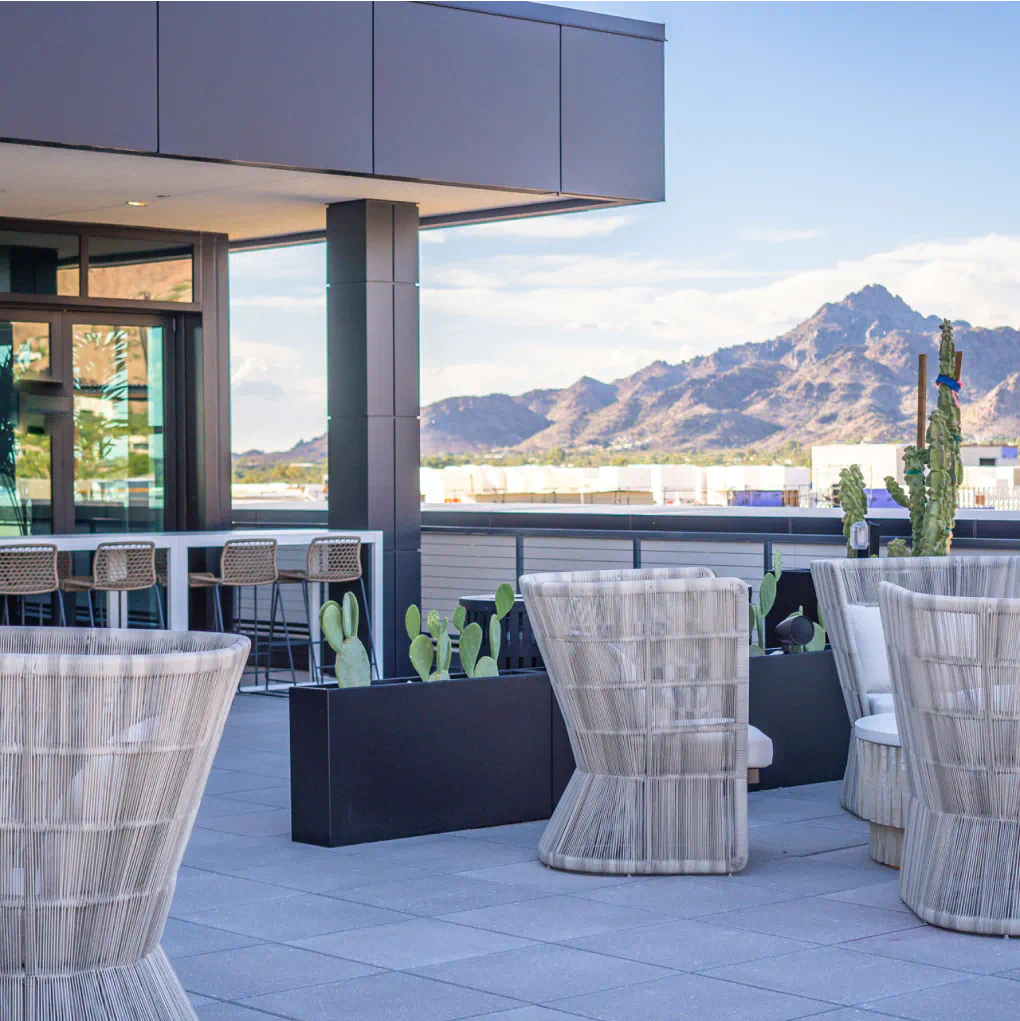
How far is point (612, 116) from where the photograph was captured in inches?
352

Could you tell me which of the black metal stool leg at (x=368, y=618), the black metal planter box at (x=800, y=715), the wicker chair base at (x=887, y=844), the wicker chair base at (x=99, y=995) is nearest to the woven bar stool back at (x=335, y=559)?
the black metal stool leg at (x=368, y=618)

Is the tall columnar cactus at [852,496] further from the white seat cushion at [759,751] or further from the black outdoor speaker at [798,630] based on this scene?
the white seat cushion at [759,751]

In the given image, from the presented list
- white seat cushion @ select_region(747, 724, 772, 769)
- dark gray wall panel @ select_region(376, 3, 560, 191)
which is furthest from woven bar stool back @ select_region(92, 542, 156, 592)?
white seat cushion @ select_region(747, 724, 772, 769)

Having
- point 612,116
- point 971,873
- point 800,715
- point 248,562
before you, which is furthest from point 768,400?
point 971,873

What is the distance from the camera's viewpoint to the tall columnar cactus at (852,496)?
24.2 feet

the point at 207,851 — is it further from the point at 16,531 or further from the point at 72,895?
the point at 16,531

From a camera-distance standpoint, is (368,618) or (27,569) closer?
(27,569)

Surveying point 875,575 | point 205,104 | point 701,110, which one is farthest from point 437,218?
point 701,110

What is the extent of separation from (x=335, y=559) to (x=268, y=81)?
101 inches

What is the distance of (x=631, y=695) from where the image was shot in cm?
430

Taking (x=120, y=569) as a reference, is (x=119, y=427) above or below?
above

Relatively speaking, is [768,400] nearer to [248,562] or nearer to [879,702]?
[248,562]

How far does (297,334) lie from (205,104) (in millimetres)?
61955

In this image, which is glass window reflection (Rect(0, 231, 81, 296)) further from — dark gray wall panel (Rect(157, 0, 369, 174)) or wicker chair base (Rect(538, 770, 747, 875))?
wicker chair base (Rect(538, 770, 747, 875))
